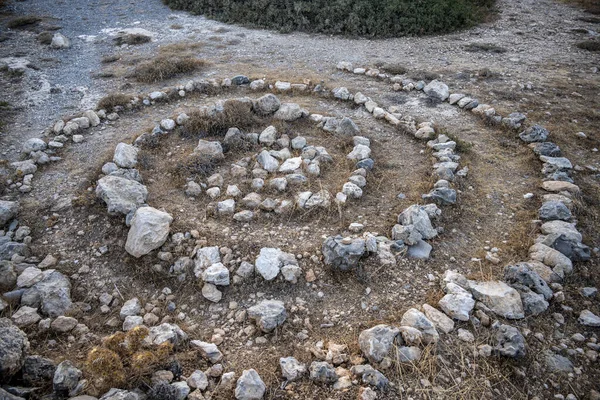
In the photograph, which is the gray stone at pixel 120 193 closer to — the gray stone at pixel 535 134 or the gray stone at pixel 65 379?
the gray stone at pixel 65 379

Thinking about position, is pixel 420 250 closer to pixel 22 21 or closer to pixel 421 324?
pixel 421 324

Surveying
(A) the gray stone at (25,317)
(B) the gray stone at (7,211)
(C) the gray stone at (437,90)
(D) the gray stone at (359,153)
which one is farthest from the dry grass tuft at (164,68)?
(A) the gray stone at (25,317)

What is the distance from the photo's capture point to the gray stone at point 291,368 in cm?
446

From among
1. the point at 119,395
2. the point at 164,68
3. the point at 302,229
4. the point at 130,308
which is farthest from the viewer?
the point at 164,68

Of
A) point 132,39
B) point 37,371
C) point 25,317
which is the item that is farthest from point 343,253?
point 132,39

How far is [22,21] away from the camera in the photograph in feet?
46.1

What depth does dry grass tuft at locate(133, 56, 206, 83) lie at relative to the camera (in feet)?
35.5

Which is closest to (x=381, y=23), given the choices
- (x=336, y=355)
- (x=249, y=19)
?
(x=249, y=19)

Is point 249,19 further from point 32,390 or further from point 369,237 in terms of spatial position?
point 32,390

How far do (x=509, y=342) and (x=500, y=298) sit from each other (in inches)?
25.2

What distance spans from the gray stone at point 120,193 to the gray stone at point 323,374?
3790mm

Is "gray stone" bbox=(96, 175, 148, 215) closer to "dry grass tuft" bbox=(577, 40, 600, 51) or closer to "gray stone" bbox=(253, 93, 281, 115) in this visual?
"gray stone" bbox=(253, 93, 281, 115)

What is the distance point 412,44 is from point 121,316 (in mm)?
11270

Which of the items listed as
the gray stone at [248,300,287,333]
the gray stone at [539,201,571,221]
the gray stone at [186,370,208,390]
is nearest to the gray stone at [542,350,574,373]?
the gray stone at [539,201,571,221]
